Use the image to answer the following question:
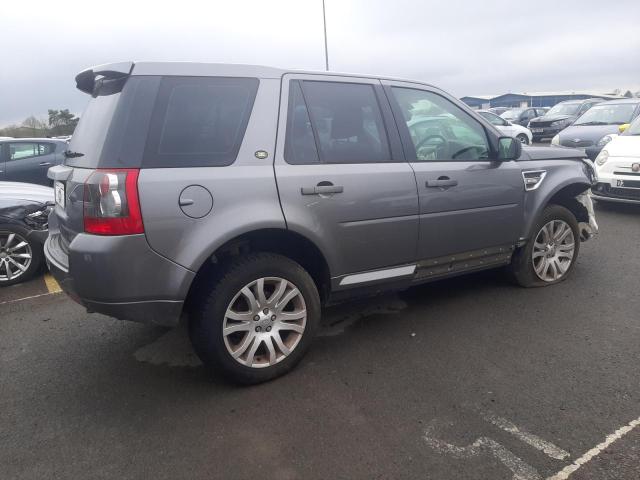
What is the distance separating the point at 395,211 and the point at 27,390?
2.66 metres

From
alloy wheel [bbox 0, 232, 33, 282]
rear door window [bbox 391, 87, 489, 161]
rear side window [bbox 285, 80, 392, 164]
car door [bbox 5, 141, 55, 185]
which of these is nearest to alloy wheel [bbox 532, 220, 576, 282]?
rear door window [bbox 391, 87, 489, 161]

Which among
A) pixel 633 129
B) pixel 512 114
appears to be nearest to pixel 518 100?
pixel 512 114

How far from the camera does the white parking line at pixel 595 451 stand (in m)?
2.16

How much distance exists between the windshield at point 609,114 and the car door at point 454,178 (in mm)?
8637

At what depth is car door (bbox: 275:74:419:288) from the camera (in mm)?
2961

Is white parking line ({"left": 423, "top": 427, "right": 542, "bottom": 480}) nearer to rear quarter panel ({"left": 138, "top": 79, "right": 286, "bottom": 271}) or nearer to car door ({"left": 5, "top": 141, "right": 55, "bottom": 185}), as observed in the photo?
rear quarter panel ({"left": 138, "top": 79, "right": 286, "bottom": 271})

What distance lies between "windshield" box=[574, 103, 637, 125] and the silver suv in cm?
874

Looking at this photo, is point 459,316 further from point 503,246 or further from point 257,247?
point 257,247

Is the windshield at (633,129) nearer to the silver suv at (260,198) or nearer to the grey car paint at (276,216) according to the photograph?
the grey car paint at (276,216)

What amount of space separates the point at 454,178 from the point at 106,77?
2456 mm

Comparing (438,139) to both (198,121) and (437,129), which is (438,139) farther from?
(198,121)

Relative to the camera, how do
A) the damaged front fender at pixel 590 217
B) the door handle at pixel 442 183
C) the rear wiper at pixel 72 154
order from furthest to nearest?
the damaged front fender at pixel 590 217
the door handle at pixel 442 183
the rear wiper at pixel 72 154

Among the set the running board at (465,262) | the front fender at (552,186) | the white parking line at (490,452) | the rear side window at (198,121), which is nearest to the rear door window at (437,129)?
the front fender at (552,186)

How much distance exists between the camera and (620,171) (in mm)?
7086
